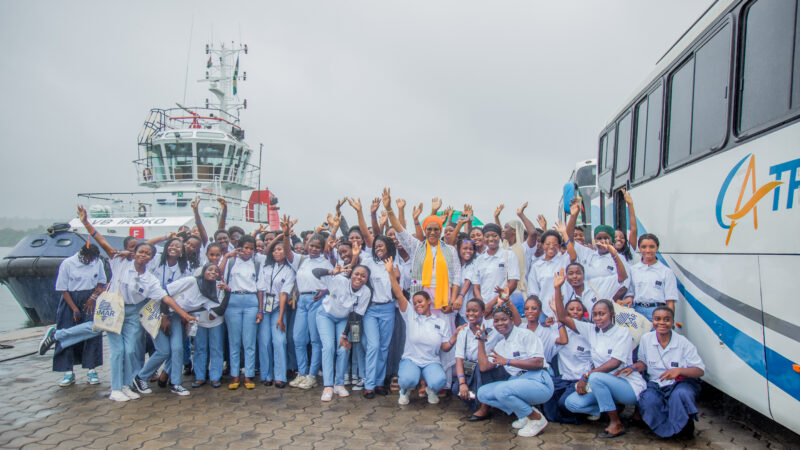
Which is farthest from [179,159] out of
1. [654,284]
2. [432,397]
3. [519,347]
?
[654,284]

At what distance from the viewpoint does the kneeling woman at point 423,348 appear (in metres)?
5.12

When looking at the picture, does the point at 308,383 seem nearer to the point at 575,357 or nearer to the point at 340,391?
the point at 340,391

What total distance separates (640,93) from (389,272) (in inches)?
154

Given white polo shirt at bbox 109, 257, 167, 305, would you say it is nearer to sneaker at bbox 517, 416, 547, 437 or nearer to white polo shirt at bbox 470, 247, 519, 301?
white polo shirt at bbox 470, 247, 519, 301

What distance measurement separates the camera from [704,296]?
433 cm

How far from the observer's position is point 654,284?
482 centimetres

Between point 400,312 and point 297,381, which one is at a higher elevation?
point 400,312

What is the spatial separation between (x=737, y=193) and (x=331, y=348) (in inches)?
156

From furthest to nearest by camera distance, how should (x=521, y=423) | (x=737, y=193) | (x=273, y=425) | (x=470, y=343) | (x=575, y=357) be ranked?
1. (x=470, y=343)
2. (x=575, y=357)
3. (x=273, y=425)
4. (x=521, y=423)
5. (x=737, y=193)

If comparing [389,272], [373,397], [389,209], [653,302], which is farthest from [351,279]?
[653,302]

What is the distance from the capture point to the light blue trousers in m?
5.41

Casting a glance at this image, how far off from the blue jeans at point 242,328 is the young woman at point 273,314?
0.09 meters

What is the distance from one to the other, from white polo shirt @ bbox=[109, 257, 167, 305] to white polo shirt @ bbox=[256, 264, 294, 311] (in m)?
1.03

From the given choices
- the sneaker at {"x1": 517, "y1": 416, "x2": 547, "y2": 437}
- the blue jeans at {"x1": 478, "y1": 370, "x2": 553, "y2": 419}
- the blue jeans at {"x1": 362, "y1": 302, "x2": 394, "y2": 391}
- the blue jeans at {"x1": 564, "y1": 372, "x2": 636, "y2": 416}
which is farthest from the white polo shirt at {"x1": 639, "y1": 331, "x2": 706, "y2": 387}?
the blue jeans at {"x1": 362, "y1": 302, "x2": 394, "y2": 391}
